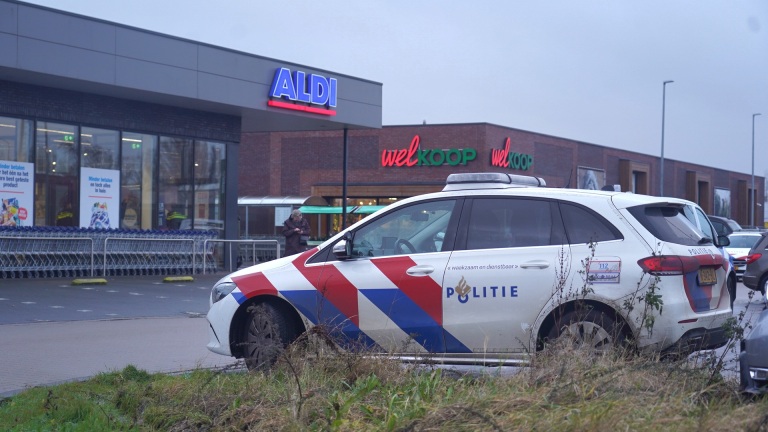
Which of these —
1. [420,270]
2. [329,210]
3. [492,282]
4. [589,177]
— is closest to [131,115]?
[420,270]

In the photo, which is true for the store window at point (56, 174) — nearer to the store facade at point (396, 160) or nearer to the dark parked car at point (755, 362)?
the dark parked car at point (755, 362)

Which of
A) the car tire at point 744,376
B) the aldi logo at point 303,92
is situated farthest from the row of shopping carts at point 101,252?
the car tire at point 744,376

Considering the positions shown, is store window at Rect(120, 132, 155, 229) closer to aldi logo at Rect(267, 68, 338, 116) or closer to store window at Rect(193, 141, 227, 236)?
store window at Rect(193, 141, 227, 236)

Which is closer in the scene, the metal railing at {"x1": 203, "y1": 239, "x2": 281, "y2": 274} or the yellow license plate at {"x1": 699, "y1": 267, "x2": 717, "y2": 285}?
the yellow license plate at {"x1": 699, "y1": 267, "x2": 717, "y2": 285}

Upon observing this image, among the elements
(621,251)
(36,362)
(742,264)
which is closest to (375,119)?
(742,264)

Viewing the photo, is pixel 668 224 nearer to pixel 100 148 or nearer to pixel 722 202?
pixel 100 148

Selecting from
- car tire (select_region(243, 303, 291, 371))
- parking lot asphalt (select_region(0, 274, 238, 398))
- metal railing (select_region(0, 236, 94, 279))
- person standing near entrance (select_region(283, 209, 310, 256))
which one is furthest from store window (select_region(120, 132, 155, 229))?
car tire (select_region(243, 303, 291, 371))

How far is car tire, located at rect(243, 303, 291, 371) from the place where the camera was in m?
7.90

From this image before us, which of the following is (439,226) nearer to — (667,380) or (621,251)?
(621,251)

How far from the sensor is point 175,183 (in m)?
25.3

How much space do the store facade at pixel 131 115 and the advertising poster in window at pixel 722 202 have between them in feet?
160

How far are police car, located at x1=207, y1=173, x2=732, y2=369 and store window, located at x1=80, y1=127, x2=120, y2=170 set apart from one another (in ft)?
50.1

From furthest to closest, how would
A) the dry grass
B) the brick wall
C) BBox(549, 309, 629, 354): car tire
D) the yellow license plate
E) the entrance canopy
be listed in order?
1. the brick wall
2. the entrance canopy
3. the yellow license plate
4. BBox(549, 309, 629, 354): car tire
5. the dry grass

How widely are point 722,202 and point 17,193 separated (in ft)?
200
